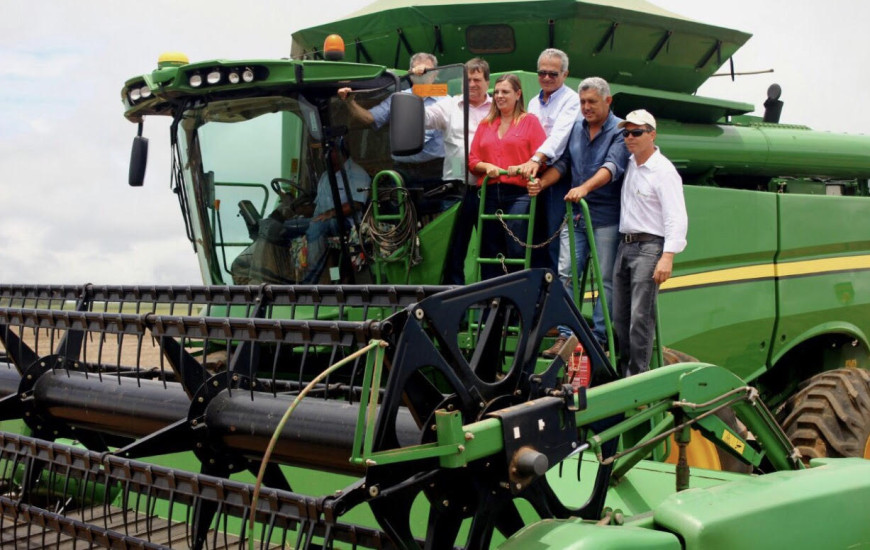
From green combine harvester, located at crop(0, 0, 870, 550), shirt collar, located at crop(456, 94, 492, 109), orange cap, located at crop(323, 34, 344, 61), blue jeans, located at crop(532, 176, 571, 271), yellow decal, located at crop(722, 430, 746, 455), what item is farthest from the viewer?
orange cap, located at crop(323, 34, 344, 61)

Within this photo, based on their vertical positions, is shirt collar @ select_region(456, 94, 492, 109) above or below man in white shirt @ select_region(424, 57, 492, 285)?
above

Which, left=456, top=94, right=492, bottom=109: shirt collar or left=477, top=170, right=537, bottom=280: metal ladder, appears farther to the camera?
left=456, top=94, right=492, bottom=109: shirt collar

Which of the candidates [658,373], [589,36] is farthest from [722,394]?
[589,36]

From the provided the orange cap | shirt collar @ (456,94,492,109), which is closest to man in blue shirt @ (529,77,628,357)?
shirt collar @ (456,94,492,109)

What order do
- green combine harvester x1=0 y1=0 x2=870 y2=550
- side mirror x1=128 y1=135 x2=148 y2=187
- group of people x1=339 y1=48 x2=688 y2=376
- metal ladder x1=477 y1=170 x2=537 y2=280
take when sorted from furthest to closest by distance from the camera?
1. side mirror x1=128 y1=135 x2=148 y2=187
2. metal ladder x1=477 y1=170 x2=537 y2=280
3. group of people x1=339 y1=48 x2=688 y2=376
4. green combine harvester x1=0 y1=0 x2=870 y2=550

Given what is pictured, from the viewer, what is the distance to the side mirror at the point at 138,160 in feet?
20.4

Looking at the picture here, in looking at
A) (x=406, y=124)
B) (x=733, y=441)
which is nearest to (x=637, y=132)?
(x=406, y=124)

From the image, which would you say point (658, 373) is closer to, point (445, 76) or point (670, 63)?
point (445, 76)

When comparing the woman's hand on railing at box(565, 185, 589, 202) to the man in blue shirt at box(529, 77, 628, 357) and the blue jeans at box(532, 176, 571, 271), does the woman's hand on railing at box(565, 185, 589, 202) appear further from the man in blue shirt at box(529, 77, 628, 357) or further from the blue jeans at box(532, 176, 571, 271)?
the blue jeans at box(532, 176, 571, 271)

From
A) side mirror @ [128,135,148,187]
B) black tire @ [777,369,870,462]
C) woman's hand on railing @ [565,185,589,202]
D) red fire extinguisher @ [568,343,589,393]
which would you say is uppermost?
side mirror @ [128,135,148,187]

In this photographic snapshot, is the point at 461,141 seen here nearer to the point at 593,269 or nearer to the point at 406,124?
the point at 406,124

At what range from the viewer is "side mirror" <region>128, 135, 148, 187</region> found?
6212 millimetres

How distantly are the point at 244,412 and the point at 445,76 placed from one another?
2.26m

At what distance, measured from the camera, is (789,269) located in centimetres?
616
